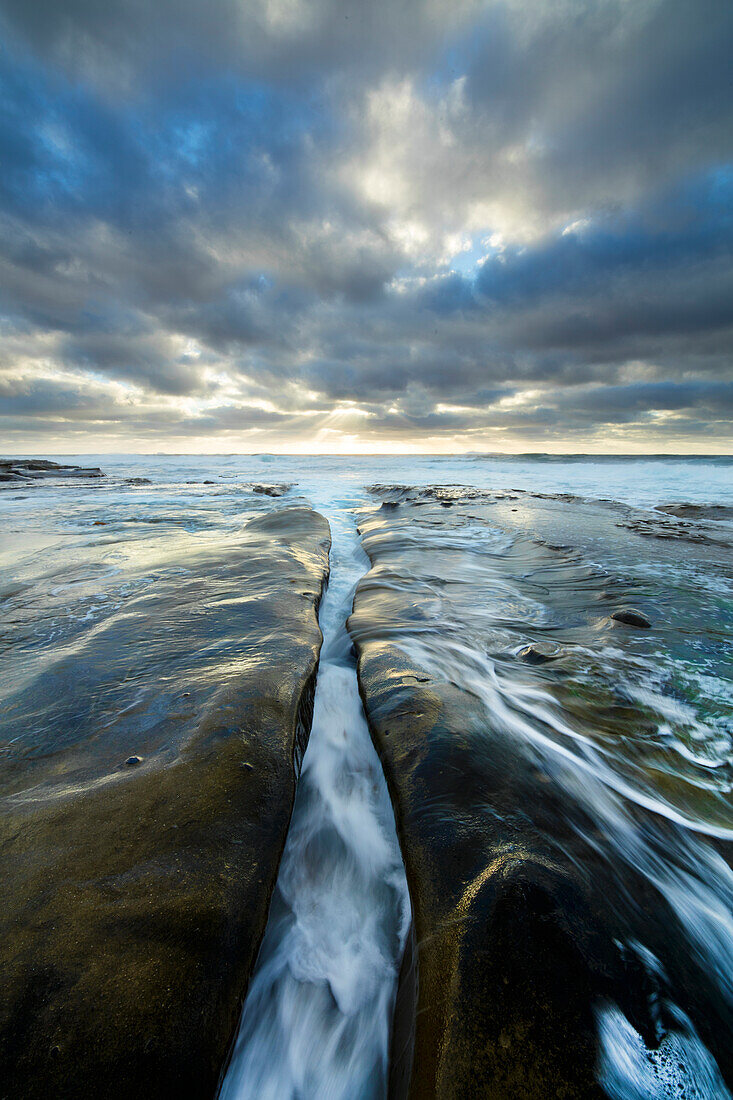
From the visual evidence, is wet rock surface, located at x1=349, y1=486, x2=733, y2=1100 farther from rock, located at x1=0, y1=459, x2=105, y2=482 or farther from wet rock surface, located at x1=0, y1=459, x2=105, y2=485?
rock, located at x1=0, y1=459, x2=105, y2=482

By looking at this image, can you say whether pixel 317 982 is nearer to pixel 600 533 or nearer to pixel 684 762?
pixel 684 762

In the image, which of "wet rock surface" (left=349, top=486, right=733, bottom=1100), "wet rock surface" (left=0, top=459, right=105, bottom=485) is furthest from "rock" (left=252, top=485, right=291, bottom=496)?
"wet rock surface" (left=349, top=486, right=733, bottom=1100)

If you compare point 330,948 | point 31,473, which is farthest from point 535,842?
point 31,473

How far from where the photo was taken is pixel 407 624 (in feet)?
12.6

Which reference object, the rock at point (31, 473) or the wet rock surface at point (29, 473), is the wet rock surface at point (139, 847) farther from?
the rock at point (31, 473)

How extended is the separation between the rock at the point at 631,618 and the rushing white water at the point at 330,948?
2.75 metres

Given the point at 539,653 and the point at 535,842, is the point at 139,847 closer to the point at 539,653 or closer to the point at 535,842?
the point at 535,842

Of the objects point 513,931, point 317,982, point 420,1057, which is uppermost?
point 513,931

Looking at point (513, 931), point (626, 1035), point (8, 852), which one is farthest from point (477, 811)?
point (8, 852)

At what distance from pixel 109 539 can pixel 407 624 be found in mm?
5798

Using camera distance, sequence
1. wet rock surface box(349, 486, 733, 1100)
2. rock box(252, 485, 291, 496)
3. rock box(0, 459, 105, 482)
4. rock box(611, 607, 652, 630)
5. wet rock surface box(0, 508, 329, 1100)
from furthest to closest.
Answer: rock box(0, 459, 105, 482) < rock box(252, 485, 291, 496) < rock box(611, 607, 652, 630) < wet rock surface box(349, 486, 733, 1100) < wet rock surface box(0, 508, 329, 1100)

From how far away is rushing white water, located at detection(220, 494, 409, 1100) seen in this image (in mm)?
1343

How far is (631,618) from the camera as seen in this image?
3828mm

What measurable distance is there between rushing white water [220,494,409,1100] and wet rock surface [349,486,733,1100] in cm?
15
